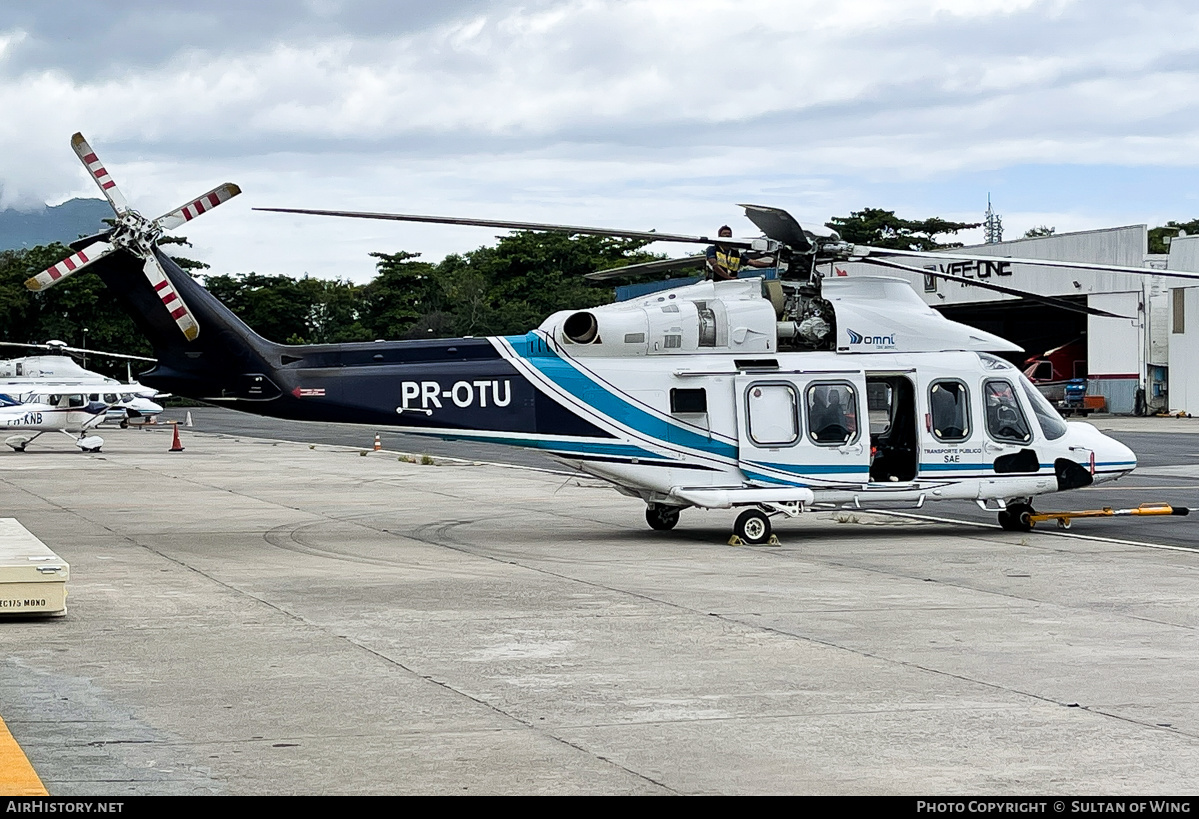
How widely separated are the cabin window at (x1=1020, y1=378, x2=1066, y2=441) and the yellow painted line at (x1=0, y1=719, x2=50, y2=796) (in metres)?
14.5

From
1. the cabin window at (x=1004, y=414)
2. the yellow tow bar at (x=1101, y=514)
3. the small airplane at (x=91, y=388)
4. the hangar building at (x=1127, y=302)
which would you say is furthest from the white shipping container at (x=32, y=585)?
the hangar building at (x=1127, y=302)

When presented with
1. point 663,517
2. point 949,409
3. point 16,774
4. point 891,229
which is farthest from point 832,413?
point 891,229

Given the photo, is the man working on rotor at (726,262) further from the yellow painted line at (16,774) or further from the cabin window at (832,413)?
the yellow painted line at (16,774)

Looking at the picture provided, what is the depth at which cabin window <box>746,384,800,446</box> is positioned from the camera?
17984mm

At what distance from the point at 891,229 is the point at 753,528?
81.6 metres

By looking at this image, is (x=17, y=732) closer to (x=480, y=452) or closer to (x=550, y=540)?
(x=550, y=540)

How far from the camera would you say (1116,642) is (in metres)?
10.6

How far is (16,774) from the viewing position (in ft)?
21.7

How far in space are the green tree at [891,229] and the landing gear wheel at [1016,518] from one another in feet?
250

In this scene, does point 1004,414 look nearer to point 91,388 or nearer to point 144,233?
point 144,233

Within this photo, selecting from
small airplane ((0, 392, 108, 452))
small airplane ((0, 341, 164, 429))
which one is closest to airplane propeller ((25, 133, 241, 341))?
small airplane ((0, 341, 164, 429))

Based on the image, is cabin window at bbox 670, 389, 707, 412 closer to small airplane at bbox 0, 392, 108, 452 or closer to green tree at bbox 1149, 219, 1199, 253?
small airplane at bbox 0, 392, 108, 452

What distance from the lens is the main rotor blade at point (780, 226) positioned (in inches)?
635

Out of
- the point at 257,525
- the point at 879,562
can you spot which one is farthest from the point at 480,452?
the point at 879,562
